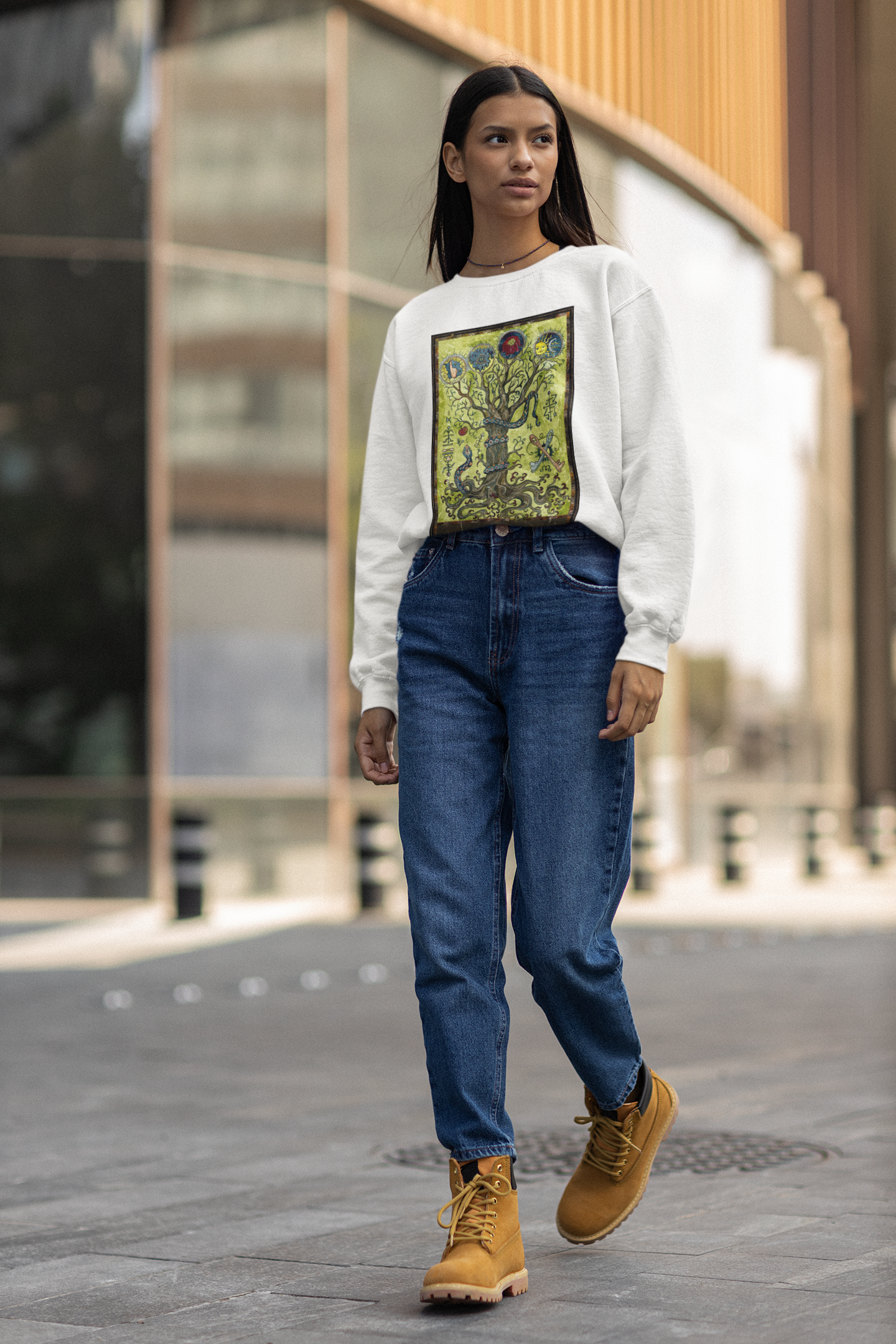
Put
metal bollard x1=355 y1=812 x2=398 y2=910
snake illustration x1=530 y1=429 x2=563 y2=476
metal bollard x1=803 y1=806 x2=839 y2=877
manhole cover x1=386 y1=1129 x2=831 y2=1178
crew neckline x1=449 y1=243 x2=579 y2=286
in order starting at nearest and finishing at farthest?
snake illustration x1=530 y1=429 x2=563 y2=476
crew neckline x1=449 y1=243 x2=579 y2=286
manhole cover x1=386 y1=1129 x2=831 y2=1178
metal bollard x1=355 y1=812 x2=398 y2=910
metal bollard x1=803 y1=806 x2=839 y2=877

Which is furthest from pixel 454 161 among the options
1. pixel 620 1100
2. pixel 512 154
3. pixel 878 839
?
pixel 878 839

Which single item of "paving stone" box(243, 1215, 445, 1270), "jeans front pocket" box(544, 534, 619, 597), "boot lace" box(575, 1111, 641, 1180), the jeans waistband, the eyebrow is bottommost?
"paving stone" box(243, 1215, 445, 1270)

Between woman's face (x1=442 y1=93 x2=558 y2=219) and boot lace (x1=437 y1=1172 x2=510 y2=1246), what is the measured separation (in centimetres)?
168

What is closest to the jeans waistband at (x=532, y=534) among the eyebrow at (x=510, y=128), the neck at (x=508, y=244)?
the neck at (x=508, y=244)

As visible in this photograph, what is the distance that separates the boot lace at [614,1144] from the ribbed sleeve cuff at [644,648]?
820mm

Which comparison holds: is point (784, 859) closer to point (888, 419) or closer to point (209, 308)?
point (888, 419)

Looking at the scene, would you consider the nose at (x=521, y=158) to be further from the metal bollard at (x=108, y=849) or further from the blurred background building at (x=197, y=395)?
the metal bollard at (x=108, y=849)

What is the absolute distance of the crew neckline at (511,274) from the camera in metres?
3.54

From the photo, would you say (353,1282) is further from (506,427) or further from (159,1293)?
(506,427)

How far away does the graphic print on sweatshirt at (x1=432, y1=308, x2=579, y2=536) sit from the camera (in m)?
3.41

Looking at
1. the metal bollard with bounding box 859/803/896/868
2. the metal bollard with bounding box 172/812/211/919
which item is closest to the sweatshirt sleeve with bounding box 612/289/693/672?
the metal bollard with bounding box 172/812/211/919

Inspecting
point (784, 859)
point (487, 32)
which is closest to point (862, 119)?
point (784, 859)

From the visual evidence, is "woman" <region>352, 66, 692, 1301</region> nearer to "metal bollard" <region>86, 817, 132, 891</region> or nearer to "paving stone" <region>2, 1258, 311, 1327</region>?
"paving stone" <region>2, 1258, 311, 1327</region>

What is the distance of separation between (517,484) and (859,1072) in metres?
3.41
